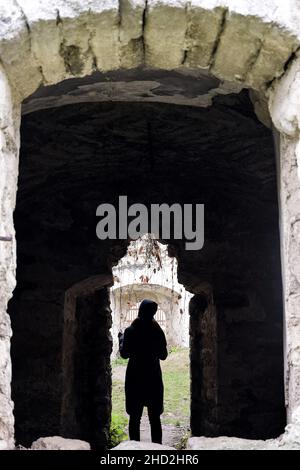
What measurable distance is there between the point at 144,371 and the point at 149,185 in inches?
60.9

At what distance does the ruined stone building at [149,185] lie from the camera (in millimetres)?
2047

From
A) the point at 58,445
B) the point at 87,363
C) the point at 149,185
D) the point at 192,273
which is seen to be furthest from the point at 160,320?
the point at 58,445

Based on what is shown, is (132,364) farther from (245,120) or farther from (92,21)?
A: (92,21)

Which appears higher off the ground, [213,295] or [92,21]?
[92,21]

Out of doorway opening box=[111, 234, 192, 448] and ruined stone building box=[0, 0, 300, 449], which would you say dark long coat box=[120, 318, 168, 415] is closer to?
ruined stone building box=[0, 0, 300, 449]

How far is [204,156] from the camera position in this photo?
4.42 m

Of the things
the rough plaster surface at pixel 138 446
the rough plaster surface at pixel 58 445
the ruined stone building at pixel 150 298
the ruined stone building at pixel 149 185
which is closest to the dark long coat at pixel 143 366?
the ruined stone building at pixel 149 185

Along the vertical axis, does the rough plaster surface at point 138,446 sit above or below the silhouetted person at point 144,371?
below

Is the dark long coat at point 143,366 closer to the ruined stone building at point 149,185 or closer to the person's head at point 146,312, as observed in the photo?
the person's head at point 146,312

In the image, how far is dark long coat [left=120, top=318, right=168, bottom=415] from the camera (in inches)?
200

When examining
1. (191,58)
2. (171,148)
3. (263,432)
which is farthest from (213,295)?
(191,58)

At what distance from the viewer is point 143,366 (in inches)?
201
